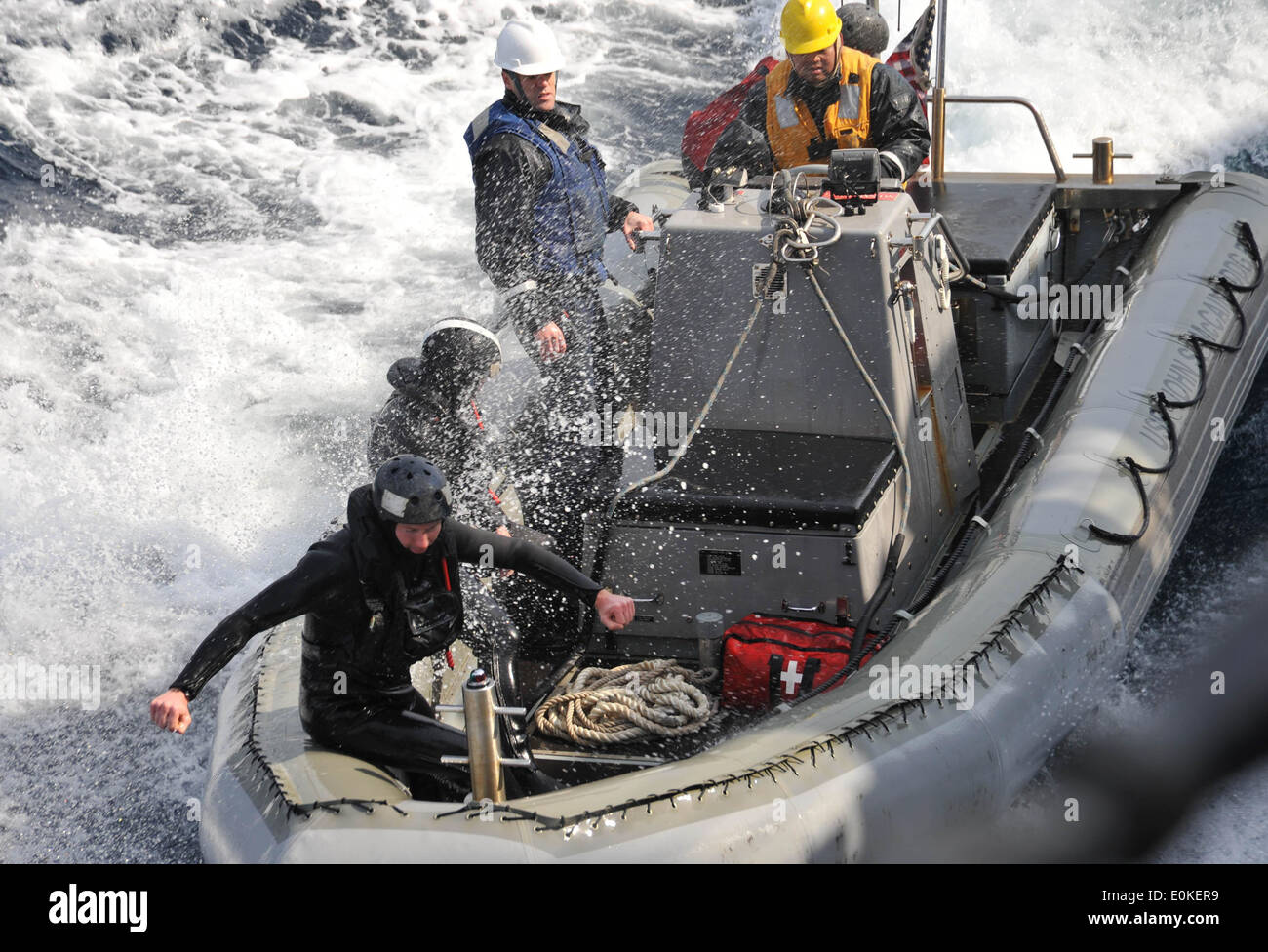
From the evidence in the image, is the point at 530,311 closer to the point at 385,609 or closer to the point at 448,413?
the point at 448,413

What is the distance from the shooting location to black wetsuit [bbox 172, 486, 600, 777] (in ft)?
11.9

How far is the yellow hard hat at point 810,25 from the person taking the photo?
17.1ft

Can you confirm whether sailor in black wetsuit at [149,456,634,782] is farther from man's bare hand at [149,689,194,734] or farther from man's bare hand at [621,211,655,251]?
man's bare hand at [621,211,655,251]

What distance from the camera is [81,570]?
627cm

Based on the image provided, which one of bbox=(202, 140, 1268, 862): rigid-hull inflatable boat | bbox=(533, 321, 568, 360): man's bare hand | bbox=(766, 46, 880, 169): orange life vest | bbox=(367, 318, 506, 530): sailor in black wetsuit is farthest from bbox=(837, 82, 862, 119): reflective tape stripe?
bbox=(367, 318, 506, 530): sailor in black wetsuit

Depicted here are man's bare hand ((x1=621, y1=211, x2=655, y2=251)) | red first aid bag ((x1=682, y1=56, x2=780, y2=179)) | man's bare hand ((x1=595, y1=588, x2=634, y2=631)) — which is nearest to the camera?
man's bare hand ((x1=595, y1=588, x2=634, y2=631))

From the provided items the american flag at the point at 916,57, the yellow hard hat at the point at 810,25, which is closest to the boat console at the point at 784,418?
the yellow hard hat at the point at 810,25

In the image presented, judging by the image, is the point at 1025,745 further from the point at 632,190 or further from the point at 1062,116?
the point at 1062,116

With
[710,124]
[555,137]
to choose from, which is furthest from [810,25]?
[710,124]

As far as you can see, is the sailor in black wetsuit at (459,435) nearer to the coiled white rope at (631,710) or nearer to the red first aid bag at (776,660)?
the coiled white rope at (631,710)

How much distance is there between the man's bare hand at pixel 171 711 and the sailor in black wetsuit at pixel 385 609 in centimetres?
10

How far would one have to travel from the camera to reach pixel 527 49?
5195 millimetres

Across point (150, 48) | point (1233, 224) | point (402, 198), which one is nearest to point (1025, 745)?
point (1233, 224)

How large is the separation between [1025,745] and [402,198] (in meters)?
8.48
